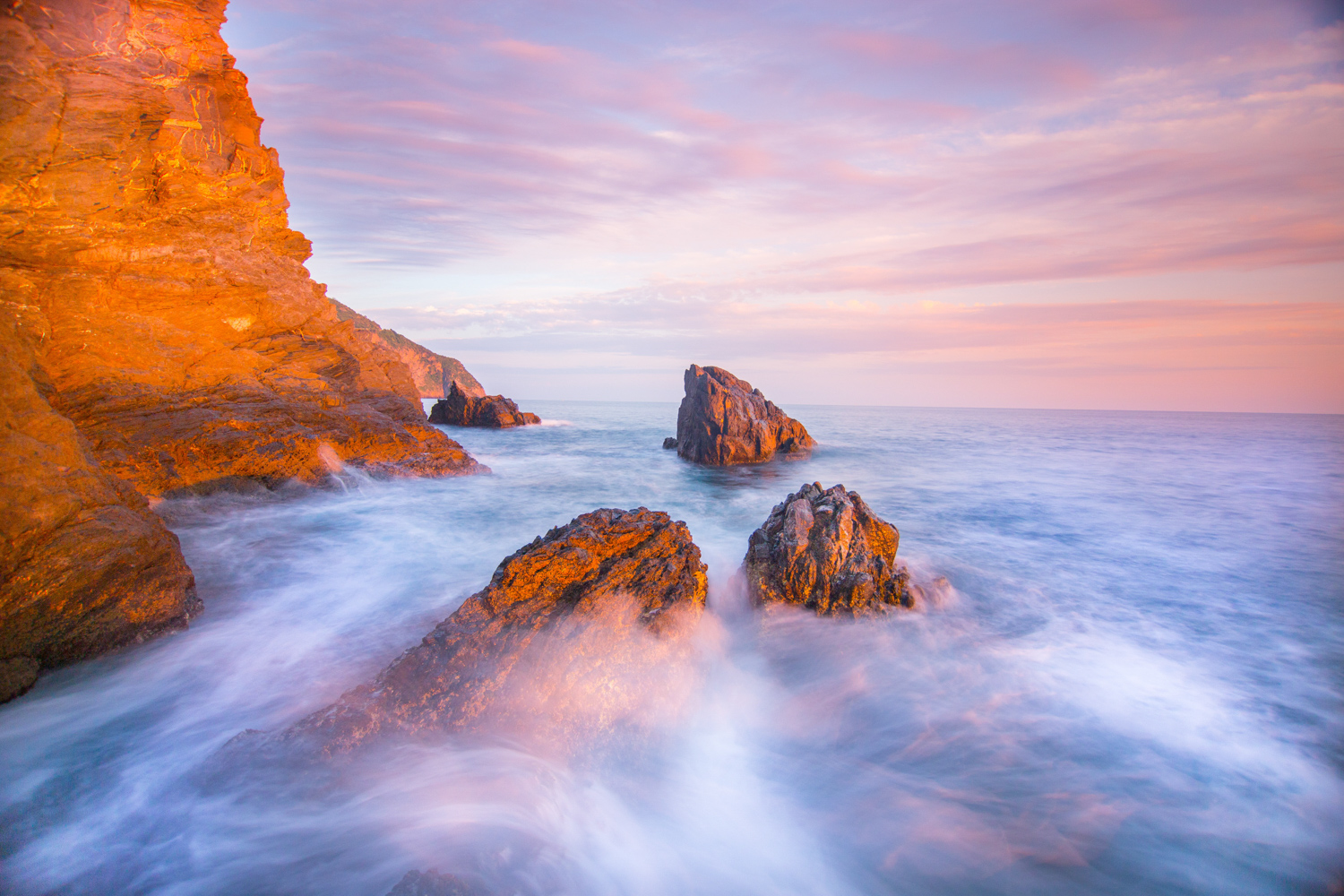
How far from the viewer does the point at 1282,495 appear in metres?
16.5

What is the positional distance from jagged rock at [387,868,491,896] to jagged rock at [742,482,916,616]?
15.4 feet

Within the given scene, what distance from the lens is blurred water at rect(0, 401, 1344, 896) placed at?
3.47 m

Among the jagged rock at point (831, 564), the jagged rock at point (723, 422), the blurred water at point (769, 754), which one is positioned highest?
the jagged rock at point (723, 422)

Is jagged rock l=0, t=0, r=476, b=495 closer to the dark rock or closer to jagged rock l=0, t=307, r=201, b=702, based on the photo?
jagged rock l=0, t=307, r=201, b=702

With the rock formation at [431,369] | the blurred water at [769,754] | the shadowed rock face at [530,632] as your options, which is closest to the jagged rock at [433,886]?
the blurred water at [769,754]

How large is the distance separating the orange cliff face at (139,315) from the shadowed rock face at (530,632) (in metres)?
3.29

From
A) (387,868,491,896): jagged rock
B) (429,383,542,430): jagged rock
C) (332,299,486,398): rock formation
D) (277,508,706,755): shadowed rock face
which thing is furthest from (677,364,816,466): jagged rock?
(332,299,486,398): rock formation

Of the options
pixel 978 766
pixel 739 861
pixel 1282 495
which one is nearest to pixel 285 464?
pixel 739 861

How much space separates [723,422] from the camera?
22.6 meters

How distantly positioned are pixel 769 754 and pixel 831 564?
2783 millimetres

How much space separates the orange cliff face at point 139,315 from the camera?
514 cm

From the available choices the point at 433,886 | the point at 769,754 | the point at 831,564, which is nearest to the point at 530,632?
the point at 433,886

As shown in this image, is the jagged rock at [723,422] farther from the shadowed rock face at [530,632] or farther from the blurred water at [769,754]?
the shadowed rock face at [530,632]

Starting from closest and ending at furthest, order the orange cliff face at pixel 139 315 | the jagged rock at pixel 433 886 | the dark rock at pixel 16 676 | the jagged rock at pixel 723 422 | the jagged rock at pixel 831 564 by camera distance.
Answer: the jagged rock at pixel 433 886 → the dark rock at pixel 16 676 → the orange cliff face at pixel 139 315 → the jagged rock at pixel 831 564 → the jagged rock at pixel 723 422
